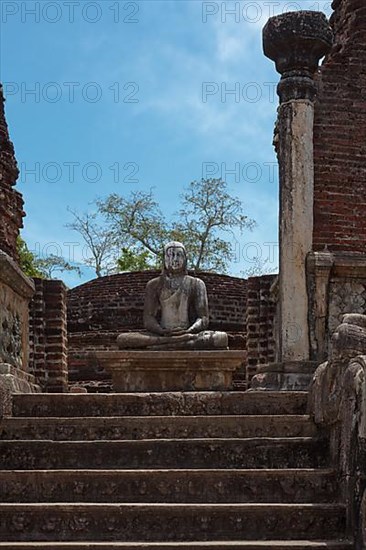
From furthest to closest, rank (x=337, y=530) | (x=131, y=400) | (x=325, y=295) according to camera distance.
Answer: (x=325, y=295), (x=131, y=400), (x=337, y=530)

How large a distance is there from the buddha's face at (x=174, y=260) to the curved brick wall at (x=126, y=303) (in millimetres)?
9046

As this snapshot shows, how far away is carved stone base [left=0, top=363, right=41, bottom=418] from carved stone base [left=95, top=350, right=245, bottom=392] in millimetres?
993

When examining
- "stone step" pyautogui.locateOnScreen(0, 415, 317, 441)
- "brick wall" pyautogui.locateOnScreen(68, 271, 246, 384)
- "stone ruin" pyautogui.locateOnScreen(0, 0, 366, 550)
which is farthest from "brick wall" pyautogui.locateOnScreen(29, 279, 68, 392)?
"stone step" pyautogui.locateOnScreen(0, 415, 317, 441)

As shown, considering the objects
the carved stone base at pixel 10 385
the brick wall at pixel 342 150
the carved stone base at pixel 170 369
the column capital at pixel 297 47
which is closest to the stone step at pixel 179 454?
the carved stone base at pixel 10 385

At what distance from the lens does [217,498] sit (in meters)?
5.86

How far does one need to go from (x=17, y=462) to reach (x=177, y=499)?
1.12 m

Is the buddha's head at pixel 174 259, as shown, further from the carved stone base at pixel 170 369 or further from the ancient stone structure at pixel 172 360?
the carved stone base at pixel 170 369

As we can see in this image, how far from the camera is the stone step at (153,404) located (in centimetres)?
684

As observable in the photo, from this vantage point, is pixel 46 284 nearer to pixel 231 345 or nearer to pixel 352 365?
pixel 231 345

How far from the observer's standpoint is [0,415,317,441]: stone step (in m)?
6.48

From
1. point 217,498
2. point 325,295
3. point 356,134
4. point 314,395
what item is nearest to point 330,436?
point 314,395

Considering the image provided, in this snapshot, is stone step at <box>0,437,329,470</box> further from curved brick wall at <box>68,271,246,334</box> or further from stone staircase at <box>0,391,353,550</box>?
curved brick wall at <box>68,271,246,334</box>

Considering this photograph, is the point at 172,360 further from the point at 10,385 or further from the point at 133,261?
the point at 133,261

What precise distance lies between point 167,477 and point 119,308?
44.7 feet
